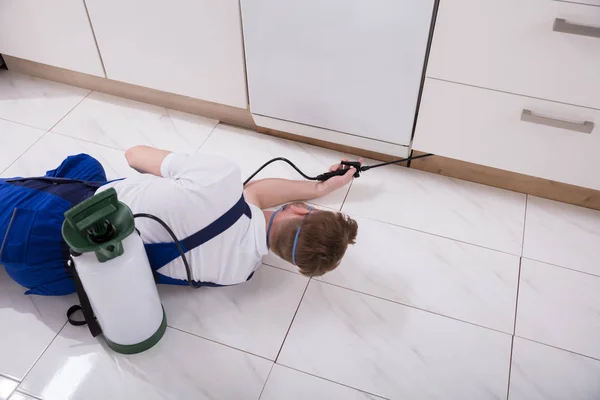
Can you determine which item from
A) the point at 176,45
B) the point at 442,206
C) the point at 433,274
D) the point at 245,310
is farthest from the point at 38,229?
the point at 442,206

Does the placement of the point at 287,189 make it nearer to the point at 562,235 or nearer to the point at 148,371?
the point at 148,371

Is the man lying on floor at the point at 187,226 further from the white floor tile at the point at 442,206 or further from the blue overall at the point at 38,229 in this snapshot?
the white floor tile at the point at 442,206

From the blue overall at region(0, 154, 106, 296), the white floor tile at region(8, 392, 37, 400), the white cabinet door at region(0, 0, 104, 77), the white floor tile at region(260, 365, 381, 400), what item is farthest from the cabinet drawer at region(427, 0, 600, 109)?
the white floor tile at region(8, 392, 37, 400)

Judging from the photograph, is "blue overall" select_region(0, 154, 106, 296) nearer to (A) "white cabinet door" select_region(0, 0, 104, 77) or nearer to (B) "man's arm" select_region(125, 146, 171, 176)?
(B) "man's arm" select_region(125, 146, 171, 176)

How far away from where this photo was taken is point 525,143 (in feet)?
5.29

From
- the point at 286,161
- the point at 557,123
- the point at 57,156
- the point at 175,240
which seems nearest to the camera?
the point at 175,240

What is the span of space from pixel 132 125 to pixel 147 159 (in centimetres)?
52

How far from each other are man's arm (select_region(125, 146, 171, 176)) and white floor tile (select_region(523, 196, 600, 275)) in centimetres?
110

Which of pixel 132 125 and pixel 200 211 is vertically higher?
pixel 200 211

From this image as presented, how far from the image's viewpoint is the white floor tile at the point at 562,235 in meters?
1.61

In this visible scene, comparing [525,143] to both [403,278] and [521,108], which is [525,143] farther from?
[403,278]

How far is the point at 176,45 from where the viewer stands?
1.82 metres

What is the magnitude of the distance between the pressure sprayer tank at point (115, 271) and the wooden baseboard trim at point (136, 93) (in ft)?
2.83

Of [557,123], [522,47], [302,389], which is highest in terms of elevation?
[522,47]
